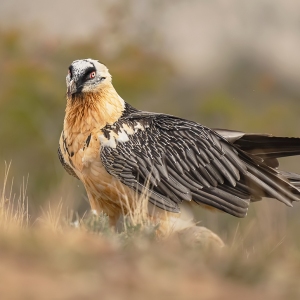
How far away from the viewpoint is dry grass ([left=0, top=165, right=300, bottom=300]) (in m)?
4.94

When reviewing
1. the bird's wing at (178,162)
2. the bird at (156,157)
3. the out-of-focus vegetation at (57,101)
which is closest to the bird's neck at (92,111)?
the bird at (156,157)

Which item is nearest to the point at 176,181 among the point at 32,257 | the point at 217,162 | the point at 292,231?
the point at 217,162

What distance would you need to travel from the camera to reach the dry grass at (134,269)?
4.94 meters

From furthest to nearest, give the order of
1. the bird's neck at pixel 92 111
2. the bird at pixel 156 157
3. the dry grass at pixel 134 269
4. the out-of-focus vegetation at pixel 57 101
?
the out-of-focus vegetation at pixel 57 101 < the bird's neck at pixel 92 111 < the bird at pixel 156 157 < the dry grass at pixel 134 269

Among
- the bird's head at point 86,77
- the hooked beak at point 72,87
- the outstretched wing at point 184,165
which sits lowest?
the outstretched wing at point 184,165

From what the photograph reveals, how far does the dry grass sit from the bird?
99.6 inches

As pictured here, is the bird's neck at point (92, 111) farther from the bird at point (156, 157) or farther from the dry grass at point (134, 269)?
the dry grass at point (134, 269)

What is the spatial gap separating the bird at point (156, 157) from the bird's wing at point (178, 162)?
10mm

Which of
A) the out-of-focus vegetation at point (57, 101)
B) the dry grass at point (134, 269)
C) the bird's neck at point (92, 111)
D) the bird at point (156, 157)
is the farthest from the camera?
the out-of-focus vegetation at point (57, 101)

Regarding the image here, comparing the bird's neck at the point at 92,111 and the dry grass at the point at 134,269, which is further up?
the bird's neck at the point at 92,111

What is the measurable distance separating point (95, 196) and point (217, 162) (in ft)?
4.44

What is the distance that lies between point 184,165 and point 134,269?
4012 mm

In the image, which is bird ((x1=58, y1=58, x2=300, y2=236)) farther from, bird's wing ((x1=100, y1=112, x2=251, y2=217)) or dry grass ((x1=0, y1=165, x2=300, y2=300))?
dry grass ((x1=0, y1=165, x2=300, y2=300))

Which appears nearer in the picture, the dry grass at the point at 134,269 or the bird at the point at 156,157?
the dry grass at the point at 134,269
